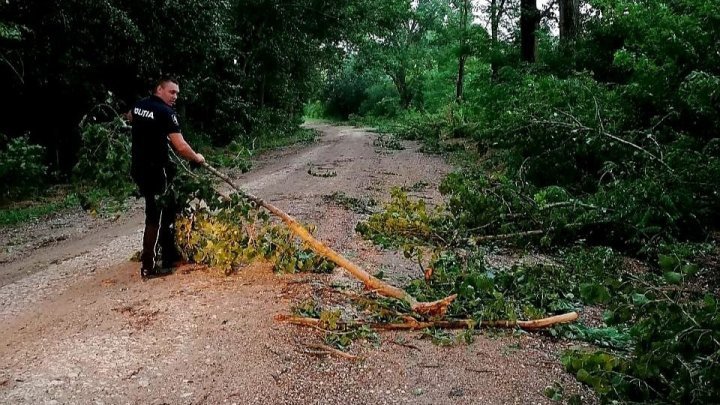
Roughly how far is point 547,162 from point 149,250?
5.63 m

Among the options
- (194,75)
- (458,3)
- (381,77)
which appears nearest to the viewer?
(194,75)

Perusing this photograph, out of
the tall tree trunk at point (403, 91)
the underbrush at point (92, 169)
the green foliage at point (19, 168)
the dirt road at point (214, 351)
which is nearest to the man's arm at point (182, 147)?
the underbrush at point (92, 169)

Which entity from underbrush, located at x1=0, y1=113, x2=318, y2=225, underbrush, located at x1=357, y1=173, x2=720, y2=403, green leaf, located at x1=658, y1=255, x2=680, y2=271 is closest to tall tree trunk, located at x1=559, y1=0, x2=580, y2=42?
underbrush, located at x1=357, y1=173, x2=720, y2=403

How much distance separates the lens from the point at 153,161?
17.4ft

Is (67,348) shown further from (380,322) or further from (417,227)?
(417,227)

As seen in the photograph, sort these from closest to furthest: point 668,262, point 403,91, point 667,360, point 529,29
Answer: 1. point 668,262
2. point 667,360
3. point 529,29
4. point 403,91

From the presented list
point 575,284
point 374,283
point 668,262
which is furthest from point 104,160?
point 668,262

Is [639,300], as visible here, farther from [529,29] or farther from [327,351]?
[529,29]

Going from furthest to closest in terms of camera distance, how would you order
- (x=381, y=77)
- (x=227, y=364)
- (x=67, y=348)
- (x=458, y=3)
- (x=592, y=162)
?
(x=381, y=77)
(x=458, y=3)
(x=592, y=162)
(x=67, y=348)
(x=227, y=364)

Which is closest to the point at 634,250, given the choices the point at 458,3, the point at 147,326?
the point at 147,326

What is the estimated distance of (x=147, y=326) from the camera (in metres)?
4.23

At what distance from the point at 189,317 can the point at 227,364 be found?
88 cm

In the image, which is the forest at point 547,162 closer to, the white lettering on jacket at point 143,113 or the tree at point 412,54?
the white lettering on jacket at point 143,113

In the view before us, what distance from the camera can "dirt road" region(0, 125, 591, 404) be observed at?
3.33 meters
